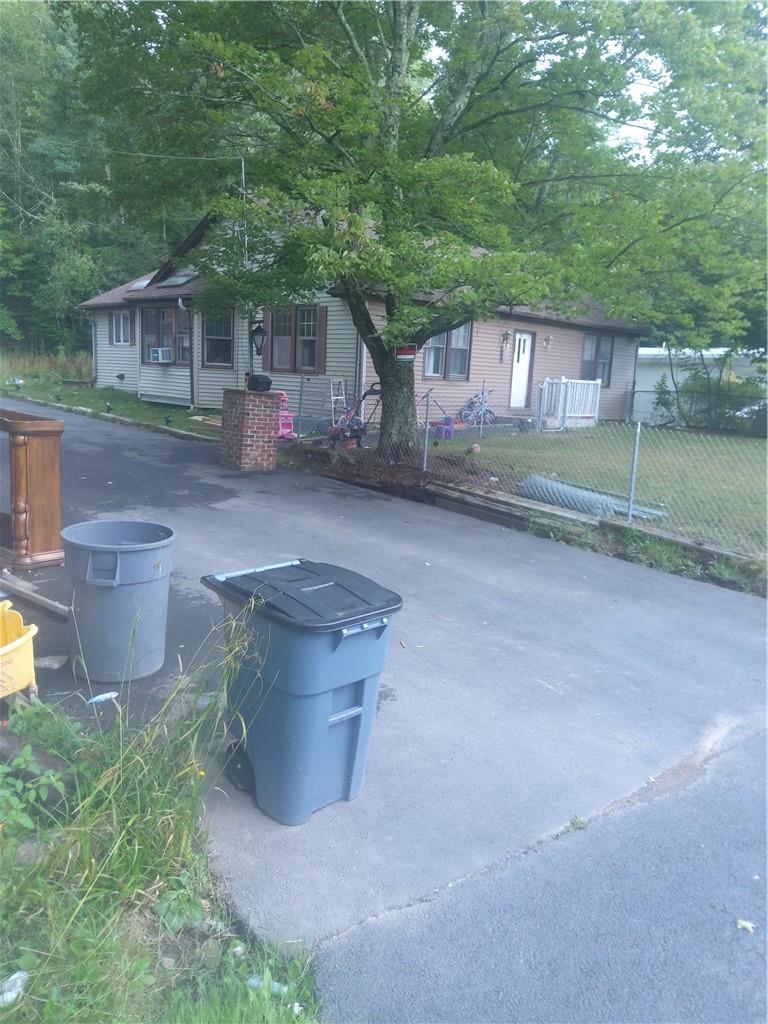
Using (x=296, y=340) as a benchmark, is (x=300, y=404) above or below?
below

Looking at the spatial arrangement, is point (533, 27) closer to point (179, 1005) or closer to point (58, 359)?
point (179, 1005)

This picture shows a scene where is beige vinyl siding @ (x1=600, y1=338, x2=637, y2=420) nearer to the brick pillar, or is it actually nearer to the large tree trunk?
the large tree trunk

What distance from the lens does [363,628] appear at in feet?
11.4

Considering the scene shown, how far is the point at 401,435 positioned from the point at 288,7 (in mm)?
6328

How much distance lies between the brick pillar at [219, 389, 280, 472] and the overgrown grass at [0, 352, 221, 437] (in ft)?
11.3

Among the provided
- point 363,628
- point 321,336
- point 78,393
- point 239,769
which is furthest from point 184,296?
point 363,628

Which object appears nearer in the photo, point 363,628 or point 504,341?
point 363,628

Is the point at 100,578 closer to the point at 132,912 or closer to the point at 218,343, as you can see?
the point at 132,912

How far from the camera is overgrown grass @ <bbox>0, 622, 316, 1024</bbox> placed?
8.37 feet

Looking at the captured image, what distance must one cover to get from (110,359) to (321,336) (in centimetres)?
1120

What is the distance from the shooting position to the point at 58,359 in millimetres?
30719

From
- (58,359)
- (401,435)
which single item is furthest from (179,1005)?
(58,359)

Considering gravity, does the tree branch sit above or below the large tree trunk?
above

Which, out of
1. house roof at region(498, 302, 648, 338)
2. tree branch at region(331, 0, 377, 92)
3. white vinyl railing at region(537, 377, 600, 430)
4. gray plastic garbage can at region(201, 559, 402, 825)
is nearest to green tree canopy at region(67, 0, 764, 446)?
tree branch at region(331, 0, 377, 92)
